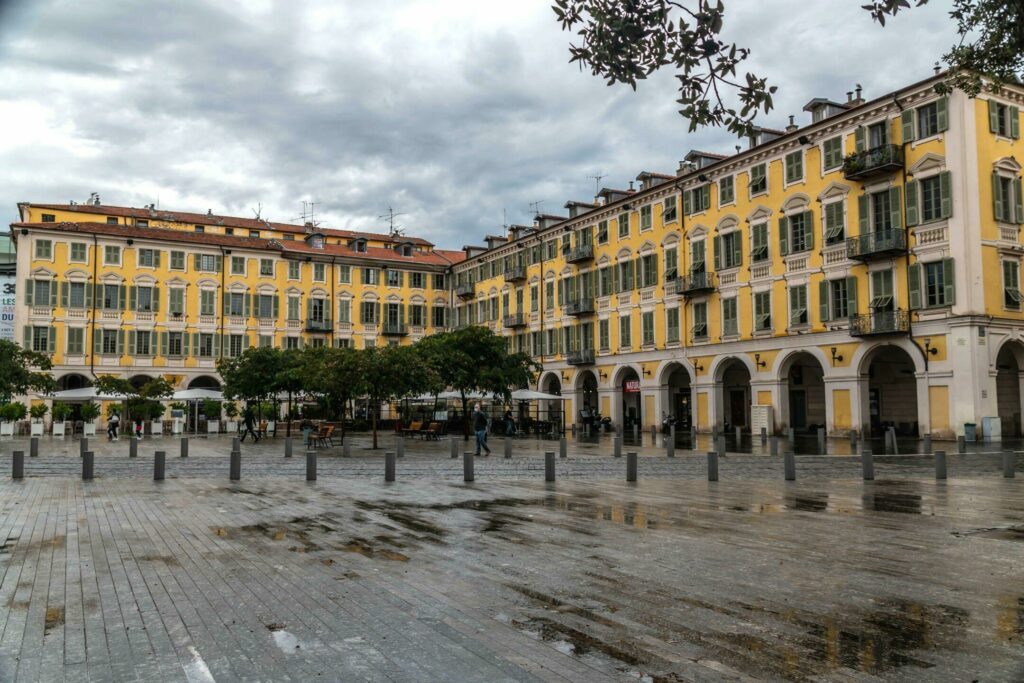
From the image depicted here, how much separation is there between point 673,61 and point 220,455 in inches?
901

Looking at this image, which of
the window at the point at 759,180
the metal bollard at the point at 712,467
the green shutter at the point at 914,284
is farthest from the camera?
the window at the point at 759,180

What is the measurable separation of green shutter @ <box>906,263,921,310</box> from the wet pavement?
2039 centimetres

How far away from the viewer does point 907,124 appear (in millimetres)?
33625

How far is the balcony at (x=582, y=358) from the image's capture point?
171ft

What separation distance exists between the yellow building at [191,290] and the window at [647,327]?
24445 mm

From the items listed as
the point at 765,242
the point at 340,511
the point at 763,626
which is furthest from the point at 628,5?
the point at 765,242

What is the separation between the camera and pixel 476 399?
137ft

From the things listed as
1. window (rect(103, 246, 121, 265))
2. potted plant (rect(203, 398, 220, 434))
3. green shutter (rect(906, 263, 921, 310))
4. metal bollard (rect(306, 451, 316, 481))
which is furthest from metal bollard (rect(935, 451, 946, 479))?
window (rect(103, 246, 121, 265))

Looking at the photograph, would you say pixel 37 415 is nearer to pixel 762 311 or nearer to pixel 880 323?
pixel 762 311

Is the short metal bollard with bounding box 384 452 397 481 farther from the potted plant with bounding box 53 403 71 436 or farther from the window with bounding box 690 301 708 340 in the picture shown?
the potted plant with bounding box 53 403 71 436

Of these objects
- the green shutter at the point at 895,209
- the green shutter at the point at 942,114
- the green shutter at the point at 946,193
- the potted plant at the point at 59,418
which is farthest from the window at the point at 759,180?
the potted plant at the point at 59,418

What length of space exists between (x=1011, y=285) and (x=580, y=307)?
25236mm

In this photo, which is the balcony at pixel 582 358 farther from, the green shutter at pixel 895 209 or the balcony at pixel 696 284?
the green shutter at pixel 895 209

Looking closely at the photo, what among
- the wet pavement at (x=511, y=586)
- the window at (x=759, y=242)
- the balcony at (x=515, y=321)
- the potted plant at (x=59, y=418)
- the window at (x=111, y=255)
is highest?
the window at (x=111, y=255)
